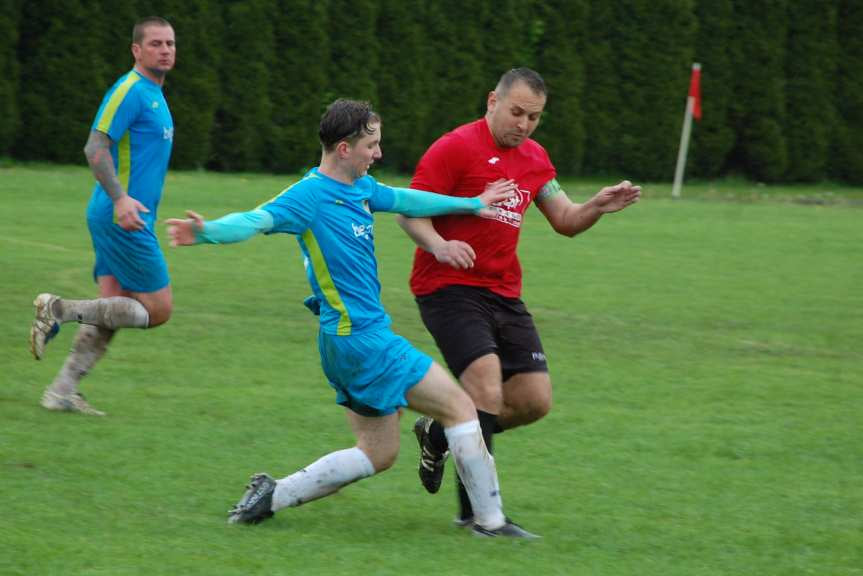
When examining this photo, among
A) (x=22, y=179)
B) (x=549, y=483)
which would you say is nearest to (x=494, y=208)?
(x=549, y=483)

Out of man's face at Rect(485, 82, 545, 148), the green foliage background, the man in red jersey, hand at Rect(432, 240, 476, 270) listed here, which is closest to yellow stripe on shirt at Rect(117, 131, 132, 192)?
the man in red jersey

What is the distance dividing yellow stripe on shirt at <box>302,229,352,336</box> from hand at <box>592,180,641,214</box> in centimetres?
152

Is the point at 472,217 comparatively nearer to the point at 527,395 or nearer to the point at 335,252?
the point at 527,395

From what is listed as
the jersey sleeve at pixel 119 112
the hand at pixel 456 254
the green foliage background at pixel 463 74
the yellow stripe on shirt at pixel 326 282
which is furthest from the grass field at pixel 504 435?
the green foliage background at pixel 463 74

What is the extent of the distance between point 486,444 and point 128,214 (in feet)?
8.06

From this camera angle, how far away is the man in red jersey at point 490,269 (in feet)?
19.4

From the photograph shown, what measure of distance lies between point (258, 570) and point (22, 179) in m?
14.4

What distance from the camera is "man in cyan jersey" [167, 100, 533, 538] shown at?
5.30 meters

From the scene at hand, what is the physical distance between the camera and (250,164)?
21500 mm

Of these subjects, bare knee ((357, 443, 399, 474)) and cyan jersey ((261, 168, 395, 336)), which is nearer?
cyan jersey ((261, 168, 395, 336))

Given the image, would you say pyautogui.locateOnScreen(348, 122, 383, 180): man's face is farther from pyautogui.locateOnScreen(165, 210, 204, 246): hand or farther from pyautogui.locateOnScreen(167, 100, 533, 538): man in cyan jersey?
pyautogui.locateOnScreen(165, 210, 204, 246): hand

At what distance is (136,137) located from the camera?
7.52m

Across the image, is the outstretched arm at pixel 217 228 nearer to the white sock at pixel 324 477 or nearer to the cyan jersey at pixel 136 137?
the white sock at pixel 324 477

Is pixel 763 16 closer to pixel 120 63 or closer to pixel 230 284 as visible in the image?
pixel 120 63
